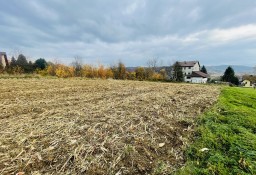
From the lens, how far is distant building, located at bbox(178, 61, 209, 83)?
7162 cm

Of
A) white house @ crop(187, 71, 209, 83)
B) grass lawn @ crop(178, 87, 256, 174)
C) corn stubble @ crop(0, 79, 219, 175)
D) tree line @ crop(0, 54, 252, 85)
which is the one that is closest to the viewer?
corn stubble @ crop(0, 79, 219, 175)

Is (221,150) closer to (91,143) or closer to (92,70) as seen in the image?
(91,143)

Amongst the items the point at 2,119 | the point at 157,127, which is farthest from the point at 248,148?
the point at 2,119

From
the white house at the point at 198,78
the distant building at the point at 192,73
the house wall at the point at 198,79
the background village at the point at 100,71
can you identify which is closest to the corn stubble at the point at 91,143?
the background village at the point at 100,71

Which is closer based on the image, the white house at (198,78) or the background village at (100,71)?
the background village at (100,71)

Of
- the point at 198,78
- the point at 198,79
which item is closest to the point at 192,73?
the point at 198,78

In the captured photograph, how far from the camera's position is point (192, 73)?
2928 inches

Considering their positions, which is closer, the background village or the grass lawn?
Result: the grass lawn

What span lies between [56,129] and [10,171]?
137cm

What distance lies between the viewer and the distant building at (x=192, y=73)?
71.6 m

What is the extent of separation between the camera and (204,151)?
11.0 feet

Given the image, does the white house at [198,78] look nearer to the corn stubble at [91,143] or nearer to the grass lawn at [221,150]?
the grass lawn at [221,150]

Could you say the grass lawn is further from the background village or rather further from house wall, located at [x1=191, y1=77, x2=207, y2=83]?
house wall, located at [x1=191, y1=77, x2=207, y2=83]

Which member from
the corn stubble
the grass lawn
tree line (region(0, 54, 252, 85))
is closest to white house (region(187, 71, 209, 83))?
tree line (region(0, 54, 252, 85))
